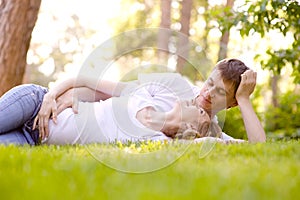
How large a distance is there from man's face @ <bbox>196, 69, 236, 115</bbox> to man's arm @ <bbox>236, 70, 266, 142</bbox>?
105mm

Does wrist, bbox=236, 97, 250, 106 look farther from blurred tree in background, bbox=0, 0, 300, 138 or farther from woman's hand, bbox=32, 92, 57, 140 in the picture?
woman's hand, bbox=32, 92, 57, 140

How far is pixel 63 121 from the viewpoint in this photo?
151 inches

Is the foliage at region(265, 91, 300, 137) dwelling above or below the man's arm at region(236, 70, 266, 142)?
below

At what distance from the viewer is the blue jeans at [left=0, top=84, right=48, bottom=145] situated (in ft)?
11.9

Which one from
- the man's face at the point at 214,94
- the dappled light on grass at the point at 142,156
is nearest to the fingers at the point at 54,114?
the dappled light on grass at the point at 142,156

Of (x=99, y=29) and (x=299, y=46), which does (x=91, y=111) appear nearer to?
(x=299, y=46)

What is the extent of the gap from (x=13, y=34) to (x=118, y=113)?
316 centimetres

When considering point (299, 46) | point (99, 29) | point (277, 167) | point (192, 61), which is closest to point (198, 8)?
point (99, 29)

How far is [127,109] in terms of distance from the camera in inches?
148

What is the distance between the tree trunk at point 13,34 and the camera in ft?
21.2

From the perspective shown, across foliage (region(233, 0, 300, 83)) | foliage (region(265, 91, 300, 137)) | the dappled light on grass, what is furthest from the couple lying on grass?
foliage (region(265, 91, 300, 137))

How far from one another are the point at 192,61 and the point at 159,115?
24.3 inches

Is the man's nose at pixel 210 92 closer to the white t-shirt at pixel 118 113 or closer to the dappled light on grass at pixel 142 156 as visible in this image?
the white t-shirt at pixel 118 113

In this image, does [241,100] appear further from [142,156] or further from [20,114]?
[20,114]
